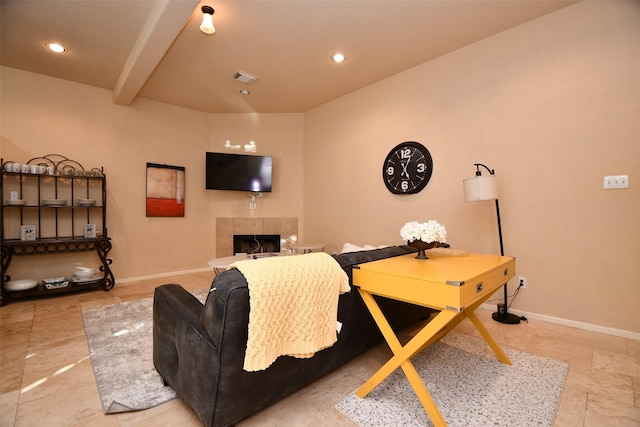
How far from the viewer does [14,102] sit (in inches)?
140

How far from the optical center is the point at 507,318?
9.22 ft

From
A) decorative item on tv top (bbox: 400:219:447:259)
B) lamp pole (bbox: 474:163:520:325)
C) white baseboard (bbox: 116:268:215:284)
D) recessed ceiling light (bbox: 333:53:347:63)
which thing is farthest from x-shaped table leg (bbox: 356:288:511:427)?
white baseboard (bbox: 116:268:215:284)

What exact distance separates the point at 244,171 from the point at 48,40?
2777mm

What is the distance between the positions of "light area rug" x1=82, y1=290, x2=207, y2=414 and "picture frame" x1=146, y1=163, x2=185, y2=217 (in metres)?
1.81

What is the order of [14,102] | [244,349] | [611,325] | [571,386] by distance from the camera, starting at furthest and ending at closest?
[14,102], [611,325], [571,386], [244,349]

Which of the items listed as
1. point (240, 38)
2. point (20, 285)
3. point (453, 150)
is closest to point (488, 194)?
point (453, 150)

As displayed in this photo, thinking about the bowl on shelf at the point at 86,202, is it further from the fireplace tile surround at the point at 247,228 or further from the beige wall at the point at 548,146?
the beige wall at the point at 548,146

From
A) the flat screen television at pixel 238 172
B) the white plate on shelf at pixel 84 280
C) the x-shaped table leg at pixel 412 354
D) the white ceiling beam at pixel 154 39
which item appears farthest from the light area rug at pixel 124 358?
the white ceiling beam at pixel 154 39

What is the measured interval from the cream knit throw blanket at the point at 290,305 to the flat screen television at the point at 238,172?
3852 mm

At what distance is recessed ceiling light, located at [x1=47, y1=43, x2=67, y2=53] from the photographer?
305 cm

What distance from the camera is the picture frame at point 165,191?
179 inches

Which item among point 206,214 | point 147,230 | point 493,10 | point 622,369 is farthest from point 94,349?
point 493,10

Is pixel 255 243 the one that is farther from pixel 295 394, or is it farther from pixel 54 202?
pixel 295 394

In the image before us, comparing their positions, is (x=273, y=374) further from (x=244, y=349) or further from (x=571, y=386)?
(x=571, y=386)
